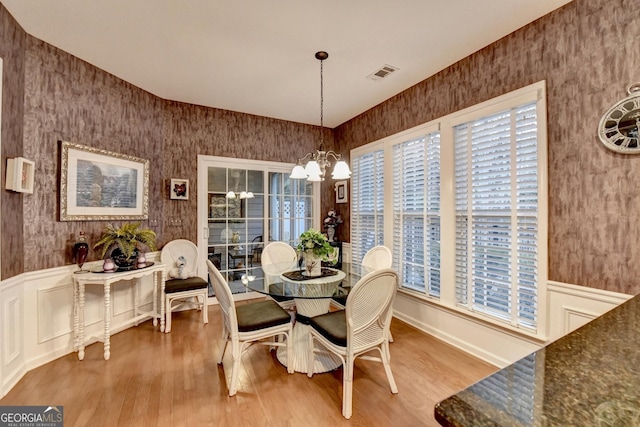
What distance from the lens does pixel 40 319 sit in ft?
8.32

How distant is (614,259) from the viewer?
1.88 metres

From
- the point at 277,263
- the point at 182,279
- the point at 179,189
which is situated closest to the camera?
the point at 277,263

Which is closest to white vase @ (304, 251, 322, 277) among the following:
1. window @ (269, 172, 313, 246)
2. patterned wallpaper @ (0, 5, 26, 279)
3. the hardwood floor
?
the hardwood floor

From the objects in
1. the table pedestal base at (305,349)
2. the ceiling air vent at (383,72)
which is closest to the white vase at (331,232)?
the table pedestal base at (305,349)

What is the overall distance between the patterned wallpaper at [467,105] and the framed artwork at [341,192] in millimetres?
1119

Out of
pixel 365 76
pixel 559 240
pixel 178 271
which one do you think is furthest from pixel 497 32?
pixel 178 271

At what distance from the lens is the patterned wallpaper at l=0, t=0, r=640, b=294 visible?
1.88 metres

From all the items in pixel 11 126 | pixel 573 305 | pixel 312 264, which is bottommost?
pixel 573 305

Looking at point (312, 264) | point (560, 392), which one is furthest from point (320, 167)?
point (560, 392)

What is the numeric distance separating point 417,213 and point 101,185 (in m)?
3.52

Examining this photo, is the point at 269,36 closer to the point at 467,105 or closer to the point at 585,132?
the point at 467,105

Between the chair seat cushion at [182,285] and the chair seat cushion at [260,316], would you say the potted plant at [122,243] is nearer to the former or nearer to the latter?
the chair seat cushion at [182,285]

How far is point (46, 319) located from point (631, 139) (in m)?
4.73

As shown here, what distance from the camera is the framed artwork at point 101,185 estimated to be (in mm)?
2766
